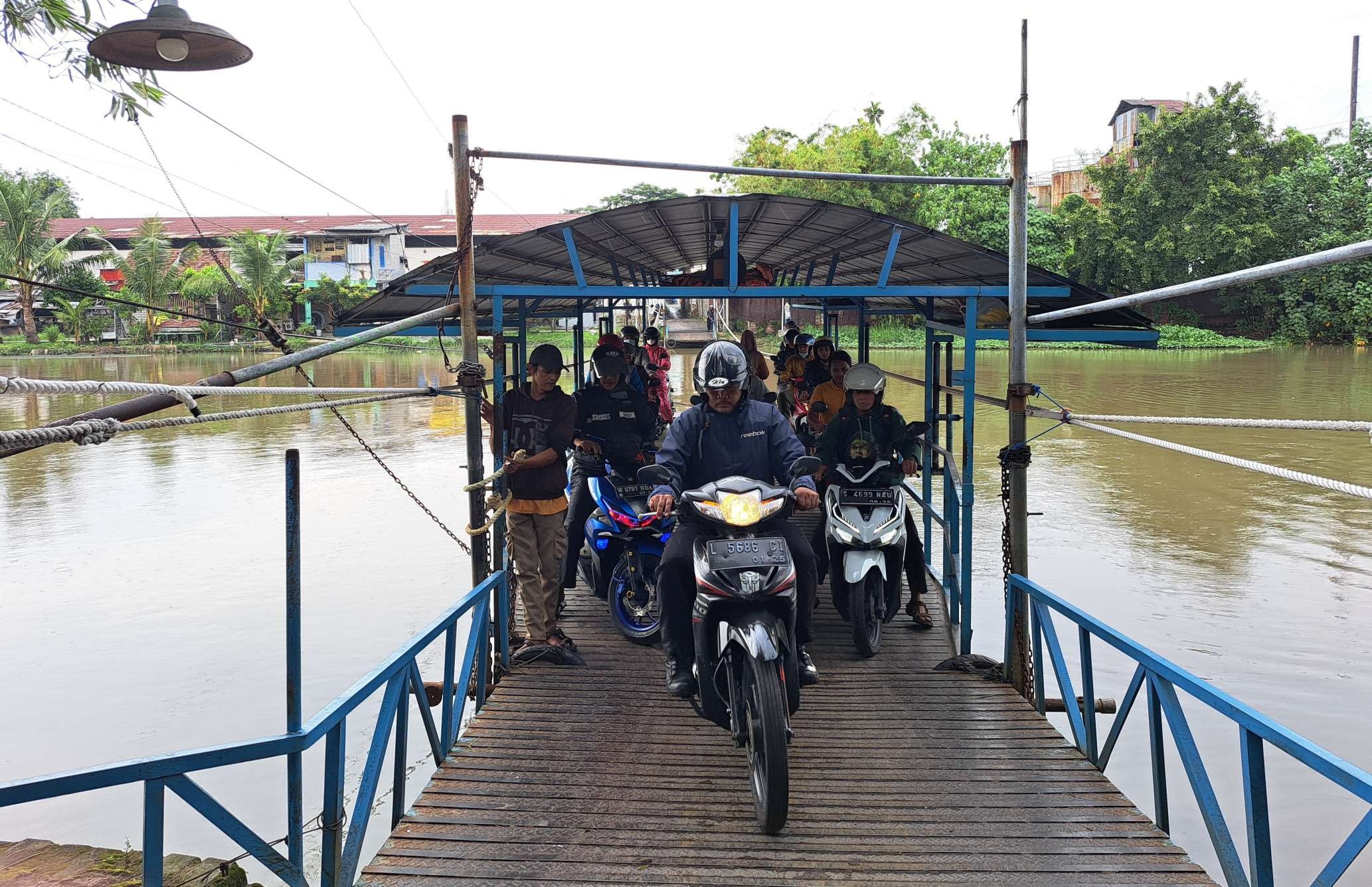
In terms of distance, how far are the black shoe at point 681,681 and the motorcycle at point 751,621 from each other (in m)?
0.14

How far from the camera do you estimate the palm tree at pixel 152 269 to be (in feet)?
116

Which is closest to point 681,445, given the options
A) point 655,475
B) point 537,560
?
point 655,475

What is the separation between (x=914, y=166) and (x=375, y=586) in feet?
108

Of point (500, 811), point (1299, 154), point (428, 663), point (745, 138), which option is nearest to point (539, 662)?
point (500, 811)

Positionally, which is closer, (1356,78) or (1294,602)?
(1294,602)

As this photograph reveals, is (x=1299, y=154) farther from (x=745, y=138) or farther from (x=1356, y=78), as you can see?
(x=745, y=138)

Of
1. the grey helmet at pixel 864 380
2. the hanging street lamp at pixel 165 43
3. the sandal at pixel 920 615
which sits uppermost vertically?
the hanging street lamp at pixel 165 43

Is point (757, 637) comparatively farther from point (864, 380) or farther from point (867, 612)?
point (864, 380)

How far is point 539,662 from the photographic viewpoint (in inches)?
215

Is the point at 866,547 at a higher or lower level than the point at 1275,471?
lower

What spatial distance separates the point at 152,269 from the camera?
Result: 3541 cm

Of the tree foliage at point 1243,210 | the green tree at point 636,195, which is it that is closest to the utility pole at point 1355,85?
the tree foliage at point 1243,210

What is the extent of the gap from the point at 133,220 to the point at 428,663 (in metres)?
52.1

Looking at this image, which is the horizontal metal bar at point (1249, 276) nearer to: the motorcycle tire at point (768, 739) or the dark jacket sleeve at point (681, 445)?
the dark jacket sleeve at point (681, 445)
